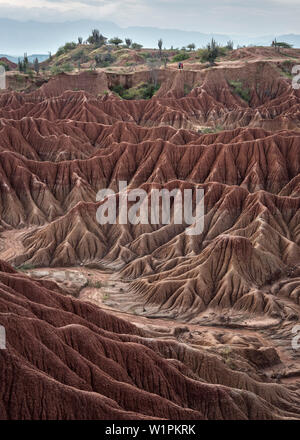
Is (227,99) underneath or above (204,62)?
underneath

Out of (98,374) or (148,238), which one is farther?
(148,238)

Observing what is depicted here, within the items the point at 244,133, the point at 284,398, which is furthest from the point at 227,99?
the point at 284,398

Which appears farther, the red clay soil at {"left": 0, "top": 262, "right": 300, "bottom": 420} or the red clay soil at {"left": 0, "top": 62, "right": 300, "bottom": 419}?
the red clay soil at {"left": 0, "top": 62, "right": 300, "bottom": 419}

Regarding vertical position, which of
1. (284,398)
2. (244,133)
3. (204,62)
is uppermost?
(204,62)

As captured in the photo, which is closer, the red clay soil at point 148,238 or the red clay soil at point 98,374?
the red clay soil at point 98,374

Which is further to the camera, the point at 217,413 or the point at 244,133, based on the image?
the point at 244,133

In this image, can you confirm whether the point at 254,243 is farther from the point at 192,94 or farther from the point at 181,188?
the point at 192,94

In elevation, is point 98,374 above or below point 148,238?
below
